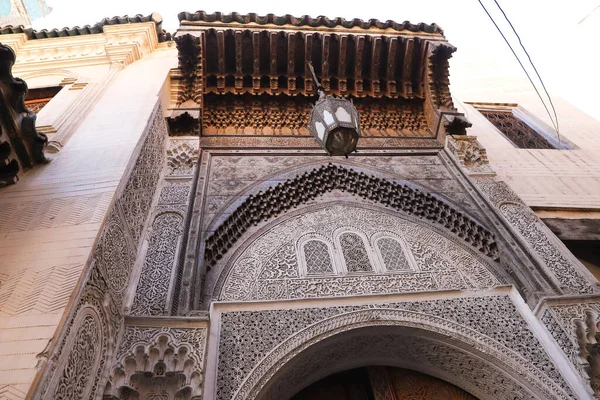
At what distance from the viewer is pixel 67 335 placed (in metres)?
Result: 1.62

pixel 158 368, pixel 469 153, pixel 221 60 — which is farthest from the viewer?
pixel 221 60

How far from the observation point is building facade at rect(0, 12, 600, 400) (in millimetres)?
1978

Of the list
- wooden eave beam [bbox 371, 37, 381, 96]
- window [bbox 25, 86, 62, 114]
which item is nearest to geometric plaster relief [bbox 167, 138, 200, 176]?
window [bbox 25, 86, 62, 114]

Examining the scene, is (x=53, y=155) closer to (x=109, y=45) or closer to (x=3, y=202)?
(x=3, y=202)

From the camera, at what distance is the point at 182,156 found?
3547 mm

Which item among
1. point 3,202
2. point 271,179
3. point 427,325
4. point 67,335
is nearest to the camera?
point 67,335

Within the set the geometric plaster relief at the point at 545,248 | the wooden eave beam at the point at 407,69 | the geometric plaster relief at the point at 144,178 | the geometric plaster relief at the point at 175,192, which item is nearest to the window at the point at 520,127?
the wooden eave beam at the point at 407,69

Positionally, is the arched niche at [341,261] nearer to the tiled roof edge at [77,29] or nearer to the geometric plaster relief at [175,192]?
the geometric plaster relief at [175,192]

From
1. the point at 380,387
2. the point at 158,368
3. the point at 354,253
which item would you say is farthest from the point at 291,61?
the point at 158,368

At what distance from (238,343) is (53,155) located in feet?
5.46

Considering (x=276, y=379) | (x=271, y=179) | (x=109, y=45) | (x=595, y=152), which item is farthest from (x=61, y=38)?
(x=595, y=152)

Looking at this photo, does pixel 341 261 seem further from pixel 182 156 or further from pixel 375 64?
pixel 375 64

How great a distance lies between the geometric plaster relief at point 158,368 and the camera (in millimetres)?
1915

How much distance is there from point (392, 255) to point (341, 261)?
15.6 inches
